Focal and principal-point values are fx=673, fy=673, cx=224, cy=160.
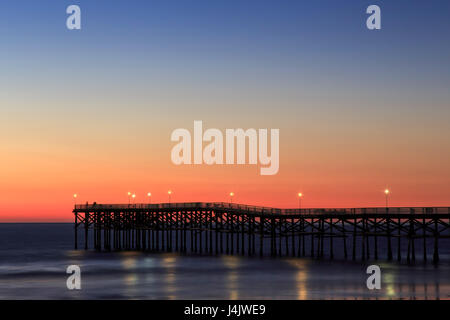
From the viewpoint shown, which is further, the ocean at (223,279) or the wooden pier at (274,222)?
the wooden pier at (274,222)

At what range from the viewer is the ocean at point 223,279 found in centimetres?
4938

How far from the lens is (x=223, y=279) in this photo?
193 ft

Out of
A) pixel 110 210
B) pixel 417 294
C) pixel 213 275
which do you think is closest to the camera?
pixel 417 294

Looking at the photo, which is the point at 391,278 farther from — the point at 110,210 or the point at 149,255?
the point at 110,210

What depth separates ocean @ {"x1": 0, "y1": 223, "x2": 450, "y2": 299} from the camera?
49.4m

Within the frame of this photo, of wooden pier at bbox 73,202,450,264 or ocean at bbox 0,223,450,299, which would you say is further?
wooden pier at bbox 73,202,450,264

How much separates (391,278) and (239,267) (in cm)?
1750

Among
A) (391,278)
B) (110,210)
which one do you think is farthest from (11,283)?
(110,210)

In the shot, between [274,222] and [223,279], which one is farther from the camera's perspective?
[274,222]
